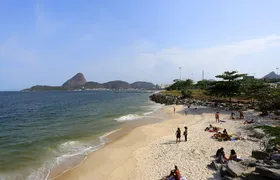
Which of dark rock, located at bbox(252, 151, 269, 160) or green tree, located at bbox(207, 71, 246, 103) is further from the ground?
green tree, located at bbox(207, 71, 246, 103)

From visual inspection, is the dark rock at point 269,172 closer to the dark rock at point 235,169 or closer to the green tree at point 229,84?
the dark rock at point 235,169

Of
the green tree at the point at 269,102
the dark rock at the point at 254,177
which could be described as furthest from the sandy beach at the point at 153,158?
the green tree at the point at 269,102

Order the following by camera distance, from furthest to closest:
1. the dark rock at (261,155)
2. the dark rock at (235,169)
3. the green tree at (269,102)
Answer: the green tree at (269,102) → the dark rock at (261,155) → the dark rock at (235,169)

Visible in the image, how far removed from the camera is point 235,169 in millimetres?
10266

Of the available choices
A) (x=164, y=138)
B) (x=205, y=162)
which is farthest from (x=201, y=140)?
(x=205, y=162)

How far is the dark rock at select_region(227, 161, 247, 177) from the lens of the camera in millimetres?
9911

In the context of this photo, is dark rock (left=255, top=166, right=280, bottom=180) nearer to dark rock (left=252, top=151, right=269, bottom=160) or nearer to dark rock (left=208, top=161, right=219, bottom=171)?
dark rock (left=208, top=161, right=219, bottom=171)

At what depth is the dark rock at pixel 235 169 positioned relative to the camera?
991 centimetres

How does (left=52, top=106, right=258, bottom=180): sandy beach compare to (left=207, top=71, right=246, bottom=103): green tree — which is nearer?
(left=52, top=106, right=258, bottom=180): sandy beach

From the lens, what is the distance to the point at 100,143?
21.0 metres

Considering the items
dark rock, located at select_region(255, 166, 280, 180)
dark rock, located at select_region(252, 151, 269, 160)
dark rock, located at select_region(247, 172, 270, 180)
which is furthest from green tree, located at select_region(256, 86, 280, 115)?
dark rock, located at select_region(255, 166, 280, 180)

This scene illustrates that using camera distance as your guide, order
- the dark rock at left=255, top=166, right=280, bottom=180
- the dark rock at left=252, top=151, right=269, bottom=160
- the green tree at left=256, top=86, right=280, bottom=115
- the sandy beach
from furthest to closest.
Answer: the green tree at left=256, top=86, right=280, bottom=115, the sandy beach, the dark rock at left=252, top=151, right=269, bottom=160, the dark rock at left=255, top=166, right=280, bottom=180

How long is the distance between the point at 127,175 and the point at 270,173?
763cm

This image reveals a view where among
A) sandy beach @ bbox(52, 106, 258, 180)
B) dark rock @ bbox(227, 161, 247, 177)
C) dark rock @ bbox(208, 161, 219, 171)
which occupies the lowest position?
sandy beach @ bbox(52, 106, 258, 180)
